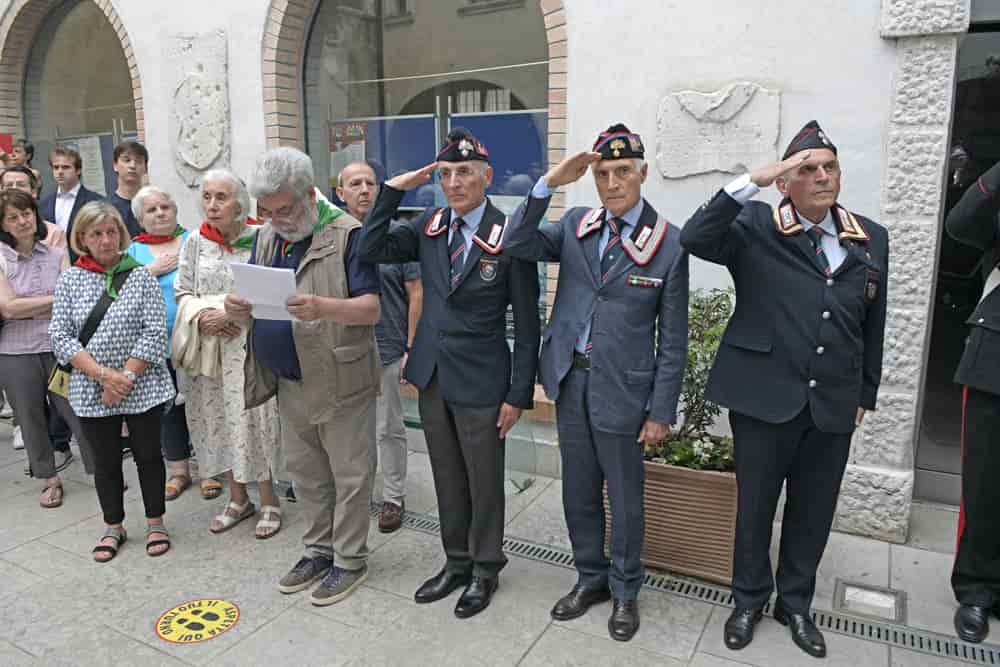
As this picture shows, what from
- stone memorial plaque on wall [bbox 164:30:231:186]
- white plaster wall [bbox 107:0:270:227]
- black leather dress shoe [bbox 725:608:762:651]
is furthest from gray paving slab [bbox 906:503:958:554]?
Result: stone memorial plaque on wall [bbox 164:30:231:186]

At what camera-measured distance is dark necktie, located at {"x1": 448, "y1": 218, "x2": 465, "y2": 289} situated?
3.20 meters

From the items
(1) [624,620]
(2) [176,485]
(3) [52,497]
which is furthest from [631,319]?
(3) [52,497]

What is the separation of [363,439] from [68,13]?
6.92m

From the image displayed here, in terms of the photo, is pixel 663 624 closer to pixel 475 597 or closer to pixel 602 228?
pixel 475 597

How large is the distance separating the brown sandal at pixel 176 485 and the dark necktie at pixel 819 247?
3.94 metres

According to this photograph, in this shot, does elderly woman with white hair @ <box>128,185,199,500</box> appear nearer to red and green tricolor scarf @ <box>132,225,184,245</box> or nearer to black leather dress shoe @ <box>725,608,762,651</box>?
red and green tricolor scarf @ <box>132,225,184,245</box>

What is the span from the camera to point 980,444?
125 inches

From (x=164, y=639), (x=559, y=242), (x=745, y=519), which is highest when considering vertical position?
(x=559, y=242)

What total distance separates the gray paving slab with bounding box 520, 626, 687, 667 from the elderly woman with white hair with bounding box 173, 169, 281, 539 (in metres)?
1.81

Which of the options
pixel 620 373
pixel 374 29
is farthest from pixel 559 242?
pixel 374 29

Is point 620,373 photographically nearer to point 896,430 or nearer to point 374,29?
point 896,430

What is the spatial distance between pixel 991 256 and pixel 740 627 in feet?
6.15

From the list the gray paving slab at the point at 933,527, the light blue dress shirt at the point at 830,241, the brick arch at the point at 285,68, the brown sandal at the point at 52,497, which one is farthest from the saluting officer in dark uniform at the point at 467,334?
the brick arch at the point at 285,68

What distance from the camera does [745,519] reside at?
3.08 meters
